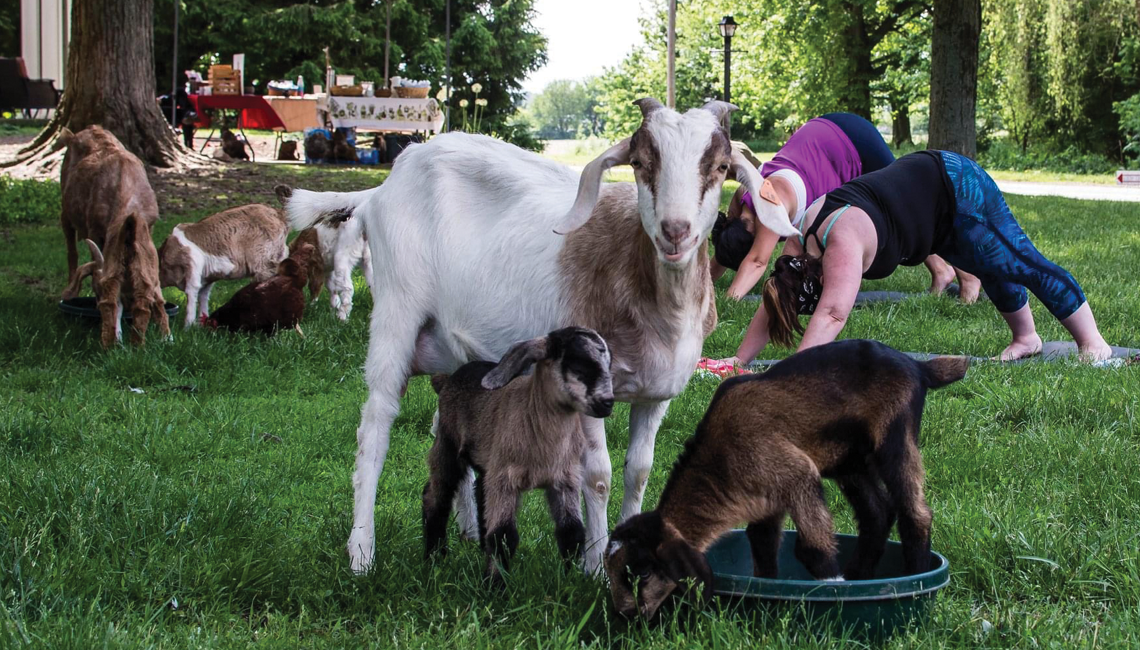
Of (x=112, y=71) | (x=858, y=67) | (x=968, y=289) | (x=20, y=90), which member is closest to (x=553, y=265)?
(x=968, y=289)

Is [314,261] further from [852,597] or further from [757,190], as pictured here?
[852,597]

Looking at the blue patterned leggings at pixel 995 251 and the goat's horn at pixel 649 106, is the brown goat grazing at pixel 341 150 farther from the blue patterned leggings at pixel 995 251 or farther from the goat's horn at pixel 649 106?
the goat's horn at pixel 649 106

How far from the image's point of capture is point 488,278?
12.0ft

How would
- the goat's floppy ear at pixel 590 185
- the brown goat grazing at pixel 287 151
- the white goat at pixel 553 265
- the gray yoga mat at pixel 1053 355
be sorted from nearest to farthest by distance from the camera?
the white goat at pixel 553 265 < the goat's floppy ear at pixel 590 185 < the gray yoga mat at pixel 1053 355 < the brown goat grazing at pixel 287 151

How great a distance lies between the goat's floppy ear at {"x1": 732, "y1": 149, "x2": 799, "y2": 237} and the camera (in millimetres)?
3254

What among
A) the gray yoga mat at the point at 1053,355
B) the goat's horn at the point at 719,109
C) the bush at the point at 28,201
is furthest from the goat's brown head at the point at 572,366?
the bush at the point at 28,201

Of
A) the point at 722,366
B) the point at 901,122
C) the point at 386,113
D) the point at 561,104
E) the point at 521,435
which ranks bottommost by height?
the point at 722,366

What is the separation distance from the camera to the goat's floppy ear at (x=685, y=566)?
272 cm

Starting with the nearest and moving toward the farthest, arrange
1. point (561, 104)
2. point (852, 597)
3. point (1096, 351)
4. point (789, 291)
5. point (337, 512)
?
1. point (852, 597)
2. point (337, 512)
3. point (789, 291)
4. point (1096, 351)
5. point (561, 104)

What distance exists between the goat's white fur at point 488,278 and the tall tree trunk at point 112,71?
30.0ft

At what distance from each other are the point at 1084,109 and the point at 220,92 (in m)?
21.4

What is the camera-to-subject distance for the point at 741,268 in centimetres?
729

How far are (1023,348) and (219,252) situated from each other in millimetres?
5211

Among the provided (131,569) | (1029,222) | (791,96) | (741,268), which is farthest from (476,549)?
(791,96)
